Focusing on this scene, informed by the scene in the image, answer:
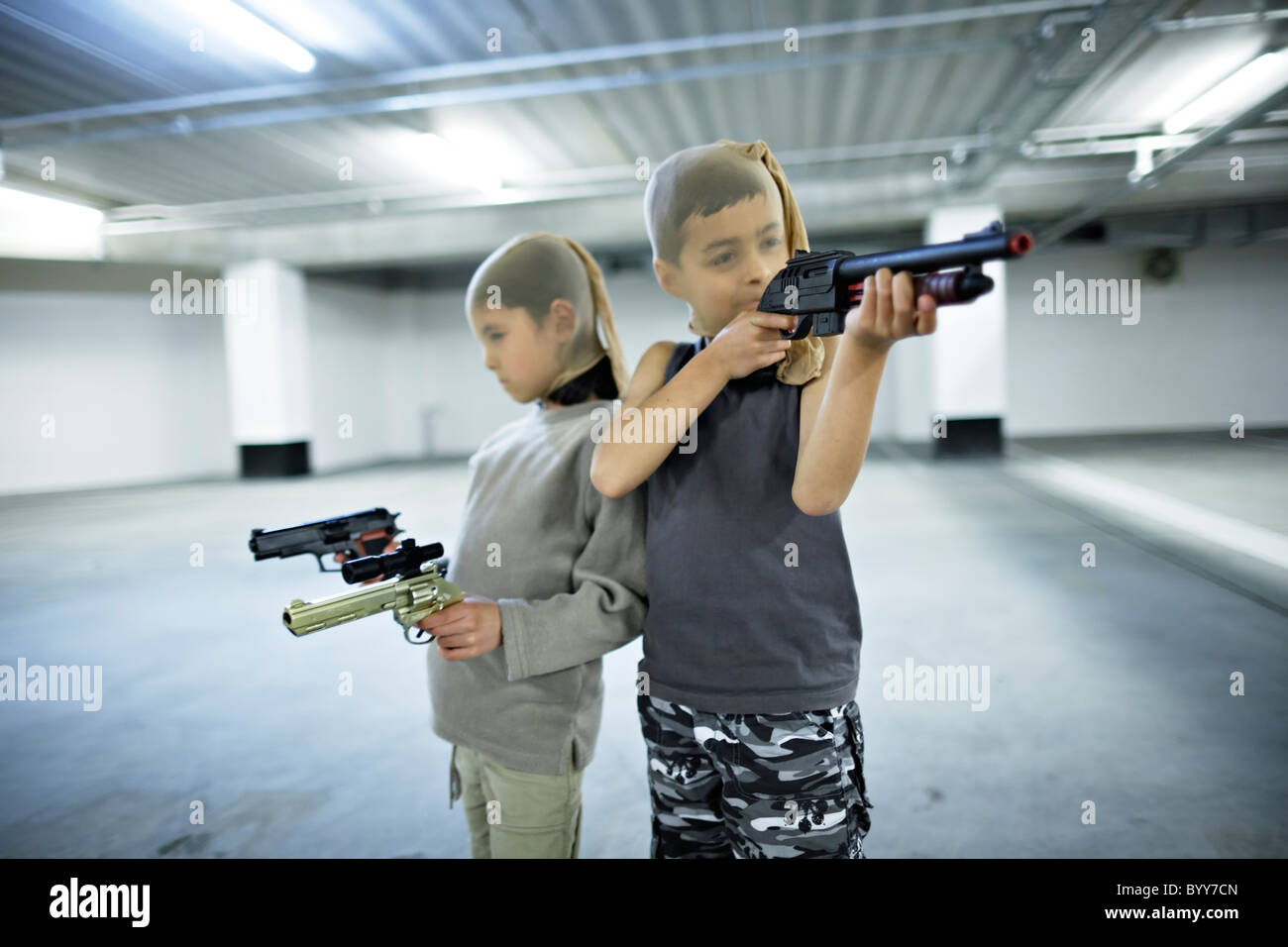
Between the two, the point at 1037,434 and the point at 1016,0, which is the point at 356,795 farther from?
the point at 1037,434

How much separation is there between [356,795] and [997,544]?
4.51 m

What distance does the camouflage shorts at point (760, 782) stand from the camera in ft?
3.40

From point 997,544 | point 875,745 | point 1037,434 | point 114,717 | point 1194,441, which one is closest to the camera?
point 875,745

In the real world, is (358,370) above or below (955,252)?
above

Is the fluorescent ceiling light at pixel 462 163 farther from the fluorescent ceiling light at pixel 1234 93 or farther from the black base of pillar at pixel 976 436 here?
the black base of pillar at pixel 976 436

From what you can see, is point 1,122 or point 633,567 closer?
point 633,567

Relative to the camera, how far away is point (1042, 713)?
2574mm

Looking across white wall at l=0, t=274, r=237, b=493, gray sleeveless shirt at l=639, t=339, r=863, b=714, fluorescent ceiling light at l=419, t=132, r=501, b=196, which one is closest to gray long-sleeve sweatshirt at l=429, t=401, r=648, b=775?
gray sleeveless shirt at l=639, t=339, r=863, b=714

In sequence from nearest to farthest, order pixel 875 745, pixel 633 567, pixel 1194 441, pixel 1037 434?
pixel 633 567
pixel 875 745
pixel 1194 441
pixel 1037 434

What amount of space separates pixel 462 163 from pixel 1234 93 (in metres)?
6.50

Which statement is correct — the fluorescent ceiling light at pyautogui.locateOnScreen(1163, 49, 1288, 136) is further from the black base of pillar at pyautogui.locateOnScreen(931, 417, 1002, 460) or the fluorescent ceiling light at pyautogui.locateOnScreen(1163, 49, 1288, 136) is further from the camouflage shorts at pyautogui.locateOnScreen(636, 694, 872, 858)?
the camouflage shorts at pyautogui.locateOnScreen(636, 694, 872, 858)

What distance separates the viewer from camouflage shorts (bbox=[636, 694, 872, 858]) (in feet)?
3.40

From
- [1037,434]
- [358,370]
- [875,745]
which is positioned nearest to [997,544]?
[875,745]
